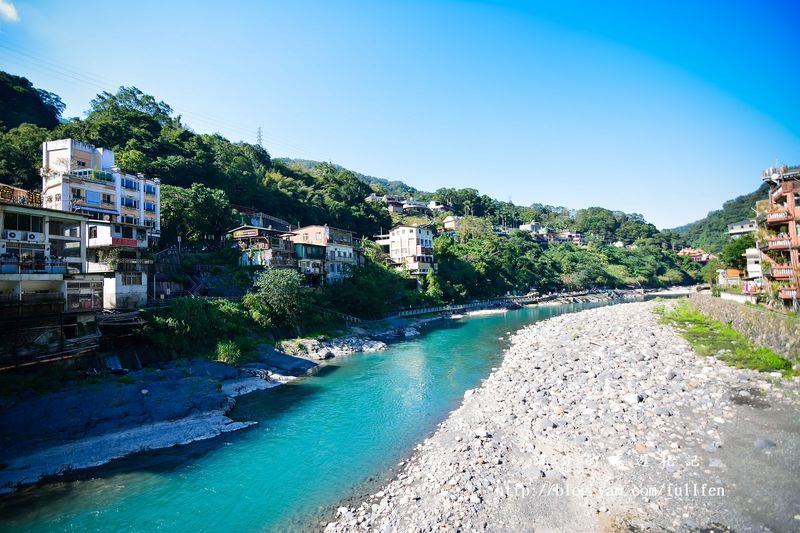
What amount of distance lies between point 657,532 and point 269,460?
13.5 m

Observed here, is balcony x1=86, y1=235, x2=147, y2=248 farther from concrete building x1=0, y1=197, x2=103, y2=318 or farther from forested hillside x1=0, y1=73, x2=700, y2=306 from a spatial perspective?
forested hillside x1=0, y1=73, x2=700, y2=306

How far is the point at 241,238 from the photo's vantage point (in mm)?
44250

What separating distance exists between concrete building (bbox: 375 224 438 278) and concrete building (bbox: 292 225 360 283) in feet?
40.1

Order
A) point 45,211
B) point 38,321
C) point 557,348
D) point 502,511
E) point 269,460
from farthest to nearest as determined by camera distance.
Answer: point 557,348 < point 45,211 < point 38,321 < point 269,460 < point 502,511

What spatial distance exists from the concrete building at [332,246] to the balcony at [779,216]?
42320mm

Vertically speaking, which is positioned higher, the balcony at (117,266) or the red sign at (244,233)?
the red sign at (244,233)

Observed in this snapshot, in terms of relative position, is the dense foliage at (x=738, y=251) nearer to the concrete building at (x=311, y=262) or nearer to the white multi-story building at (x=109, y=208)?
the concrete building at (x=311, y=262)

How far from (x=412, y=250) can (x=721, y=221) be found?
15900cm

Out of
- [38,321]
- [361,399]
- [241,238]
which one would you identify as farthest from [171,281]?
[361,399]

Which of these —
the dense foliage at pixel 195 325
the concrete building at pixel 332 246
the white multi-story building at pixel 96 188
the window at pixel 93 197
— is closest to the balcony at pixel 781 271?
the dense foliage at pixel 195 325

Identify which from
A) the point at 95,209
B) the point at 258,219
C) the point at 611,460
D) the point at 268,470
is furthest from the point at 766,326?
the point at 258,219

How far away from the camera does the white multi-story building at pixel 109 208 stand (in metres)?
27.6

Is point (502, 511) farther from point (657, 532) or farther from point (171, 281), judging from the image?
point (171, 281)

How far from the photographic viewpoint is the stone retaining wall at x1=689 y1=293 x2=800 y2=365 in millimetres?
19938
